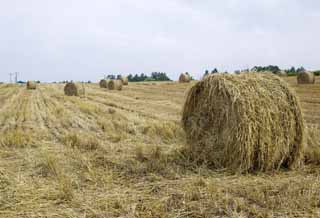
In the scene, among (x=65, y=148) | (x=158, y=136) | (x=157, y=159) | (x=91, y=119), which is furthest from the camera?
(x=91, y=119)

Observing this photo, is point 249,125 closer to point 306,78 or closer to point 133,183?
point 133,183

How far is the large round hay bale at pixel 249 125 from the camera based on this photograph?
5.07 m

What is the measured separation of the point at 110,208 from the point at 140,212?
0.33m

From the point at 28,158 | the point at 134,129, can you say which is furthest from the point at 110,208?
the point at 134,129

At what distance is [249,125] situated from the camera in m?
5.03

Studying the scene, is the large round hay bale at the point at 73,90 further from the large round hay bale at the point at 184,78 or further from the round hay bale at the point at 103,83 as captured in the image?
the large round hay bale at the point at 184,78

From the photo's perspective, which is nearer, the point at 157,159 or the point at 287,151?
the point at 287,151

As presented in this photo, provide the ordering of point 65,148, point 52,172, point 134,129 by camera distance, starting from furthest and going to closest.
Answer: point 134,129 < point 65,148 < point 52,172

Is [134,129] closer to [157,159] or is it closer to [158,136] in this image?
[158,136]

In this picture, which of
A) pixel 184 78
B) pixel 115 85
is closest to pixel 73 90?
pixel 115 85

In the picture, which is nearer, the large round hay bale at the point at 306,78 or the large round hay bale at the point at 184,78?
the large round hay bale at the point at 306,78

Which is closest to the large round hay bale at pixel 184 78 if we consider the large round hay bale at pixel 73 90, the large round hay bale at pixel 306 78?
Result: the large round hay bale at pixel 306 78

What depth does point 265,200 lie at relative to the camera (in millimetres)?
3816

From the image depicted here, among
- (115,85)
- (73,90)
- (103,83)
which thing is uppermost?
(103,83)
